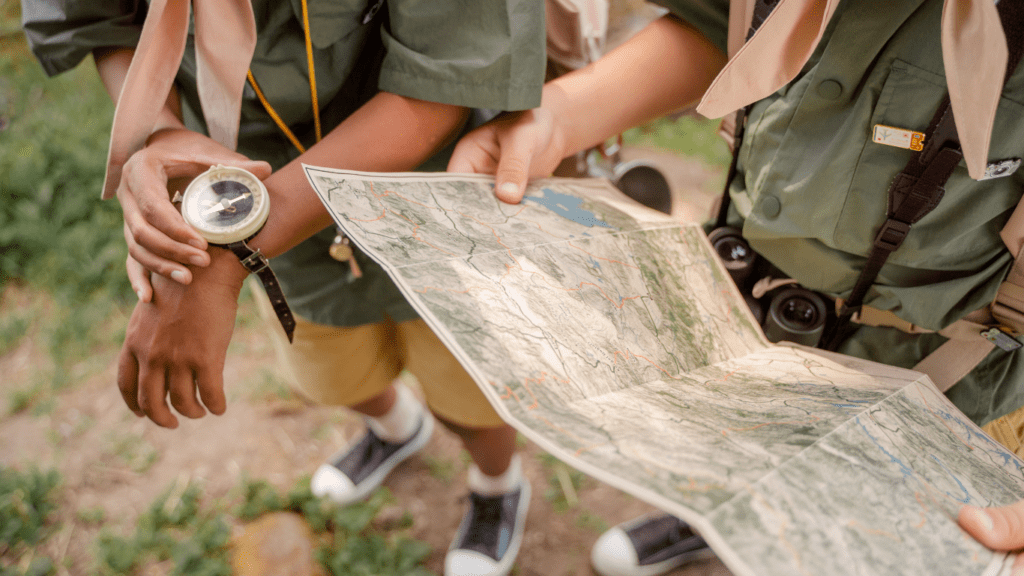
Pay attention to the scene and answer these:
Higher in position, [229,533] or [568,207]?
[568,207]

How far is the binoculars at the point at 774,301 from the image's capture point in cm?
96

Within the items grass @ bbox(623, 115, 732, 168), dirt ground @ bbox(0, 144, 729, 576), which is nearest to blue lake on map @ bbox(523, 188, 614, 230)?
dirt ground @ bbox(0, 144, 729, 576)

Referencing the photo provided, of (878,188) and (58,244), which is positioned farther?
(58,244)

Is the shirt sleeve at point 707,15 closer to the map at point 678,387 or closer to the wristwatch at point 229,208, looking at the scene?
the map at point 678,387

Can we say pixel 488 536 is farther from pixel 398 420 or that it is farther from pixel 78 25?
pixel 78 25

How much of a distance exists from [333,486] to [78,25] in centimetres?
157

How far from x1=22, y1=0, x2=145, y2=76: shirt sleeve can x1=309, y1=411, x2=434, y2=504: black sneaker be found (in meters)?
1.51

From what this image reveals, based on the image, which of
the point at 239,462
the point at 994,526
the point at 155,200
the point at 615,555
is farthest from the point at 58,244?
the point at 994,526

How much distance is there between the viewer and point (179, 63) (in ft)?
3.03

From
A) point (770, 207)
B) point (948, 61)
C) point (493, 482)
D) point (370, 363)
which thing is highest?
point (948, 61)

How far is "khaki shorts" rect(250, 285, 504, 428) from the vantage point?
1.51 m

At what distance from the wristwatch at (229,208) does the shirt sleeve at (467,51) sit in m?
0.31

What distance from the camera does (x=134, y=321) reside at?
0.86 m

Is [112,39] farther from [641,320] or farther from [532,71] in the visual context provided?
[641,320]
